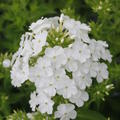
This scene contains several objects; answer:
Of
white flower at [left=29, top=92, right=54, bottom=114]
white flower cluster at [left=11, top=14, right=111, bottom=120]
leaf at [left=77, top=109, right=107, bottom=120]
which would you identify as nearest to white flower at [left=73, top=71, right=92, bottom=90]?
white flower cluster at [left=11, top=14, right=111, bottom=120]

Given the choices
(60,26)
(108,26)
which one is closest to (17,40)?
(108,26)

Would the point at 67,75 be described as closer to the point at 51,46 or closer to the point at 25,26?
the point at 51,46

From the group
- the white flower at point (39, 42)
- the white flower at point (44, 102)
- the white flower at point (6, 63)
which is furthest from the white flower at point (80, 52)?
the white flower at point (6, 63)

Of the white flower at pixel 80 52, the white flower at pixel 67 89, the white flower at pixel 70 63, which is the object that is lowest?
the white flower at pixel 67 89

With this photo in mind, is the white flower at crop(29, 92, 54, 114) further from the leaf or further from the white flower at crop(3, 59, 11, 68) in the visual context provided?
the white flower at crop(3, 59, 11, 68)

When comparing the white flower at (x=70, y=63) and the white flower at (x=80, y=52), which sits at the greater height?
the white flower at (x=80, y=52)

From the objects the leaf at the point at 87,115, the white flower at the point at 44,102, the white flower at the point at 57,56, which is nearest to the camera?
the white flower at the point at 57,56

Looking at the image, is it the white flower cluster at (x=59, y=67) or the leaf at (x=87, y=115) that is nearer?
the white flower cluster at (x=59, y=67)

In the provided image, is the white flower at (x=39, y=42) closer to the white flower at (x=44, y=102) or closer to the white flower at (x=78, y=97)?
the white flower at (x=44, y=102)

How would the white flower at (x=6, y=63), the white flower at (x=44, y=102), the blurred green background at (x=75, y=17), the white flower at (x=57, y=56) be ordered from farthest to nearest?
the blurred green background at (x=75, y=17) < the white flower at (x=6, y=63) < the white flower at (x=44, y=102) < the white flower at (x=57, y=56)
